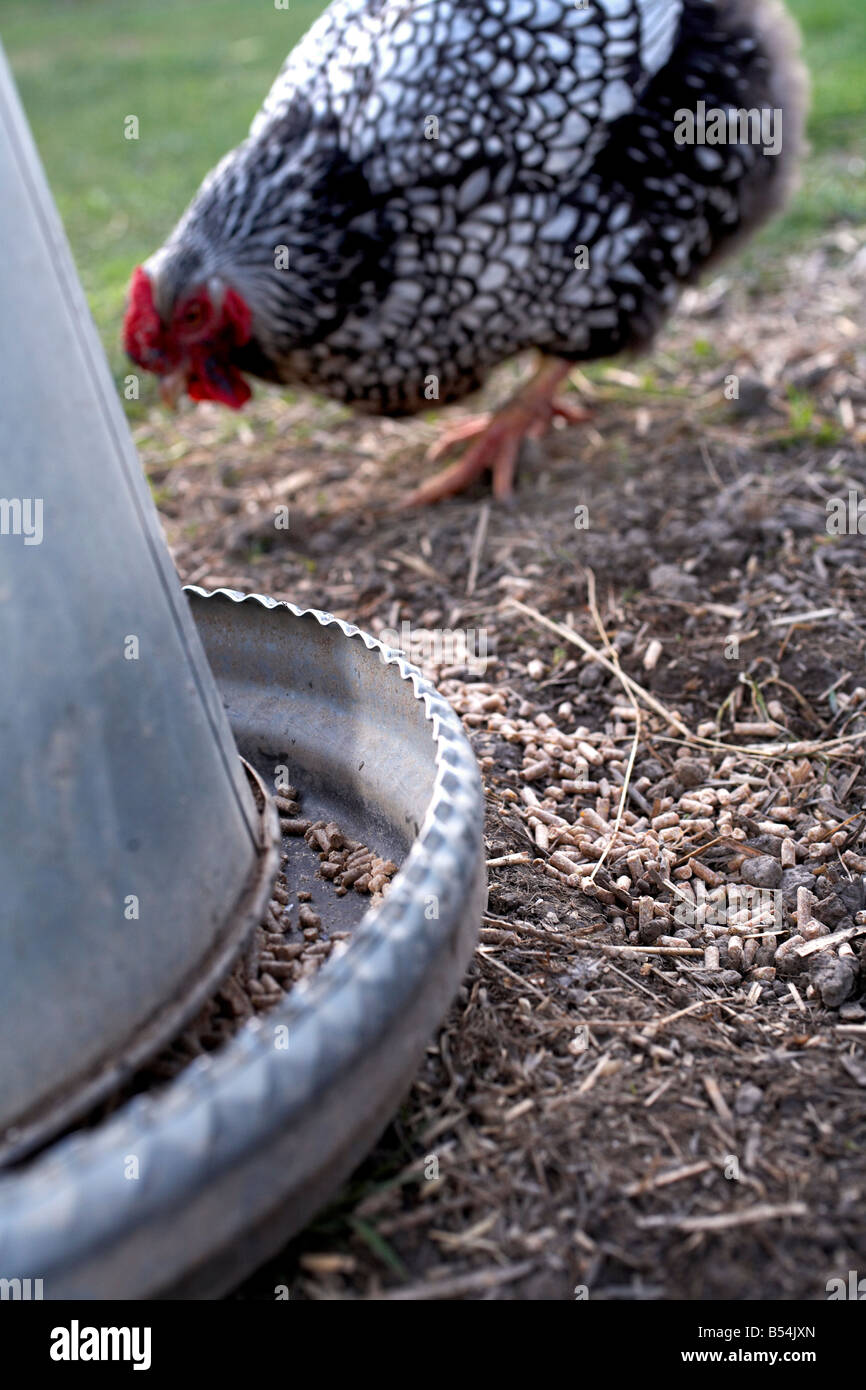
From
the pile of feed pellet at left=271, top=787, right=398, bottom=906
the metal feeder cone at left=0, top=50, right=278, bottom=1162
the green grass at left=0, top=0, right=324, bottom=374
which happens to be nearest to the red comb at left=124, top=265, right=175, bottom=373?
the green grass at left=0, top=0, right=324, bottom=374

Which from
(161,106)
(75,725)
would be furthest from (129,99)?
(75,725)

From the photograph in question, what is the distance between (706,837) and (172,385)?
1904mm

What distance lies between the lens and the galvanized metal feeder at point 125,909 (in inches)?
41.9

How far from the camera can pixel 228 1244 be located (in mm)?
1116

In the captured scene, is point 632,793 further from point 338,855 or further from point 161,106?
point 161,106

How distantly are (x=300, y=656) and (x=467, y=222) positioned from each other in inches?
55.9

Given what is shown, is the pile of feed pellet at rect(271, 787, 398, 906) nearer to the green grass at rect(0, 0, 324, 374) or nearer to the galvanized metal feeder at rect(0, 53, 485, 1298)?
the galvanized metal feeder at rect(0, 53, 485, 1298)

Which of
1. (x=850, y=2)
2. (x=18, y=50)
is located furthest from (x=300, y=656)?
(x=18, y=50)

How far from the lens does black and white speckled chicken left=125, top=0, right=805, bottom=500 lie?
283 cm

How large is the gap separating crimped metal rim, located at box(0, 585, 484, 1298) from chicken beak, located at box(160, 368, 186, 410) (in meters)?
2.10

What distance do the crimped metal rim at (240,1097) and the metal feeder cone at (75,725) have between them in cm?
14

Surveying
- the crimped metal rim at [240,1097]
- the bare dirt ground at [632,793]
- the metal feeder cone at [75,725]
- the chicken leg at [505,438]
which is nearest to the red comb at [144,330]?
the bare dirt ground at [632,793]

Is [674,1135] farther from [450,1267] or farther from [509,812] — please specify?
[509,812]

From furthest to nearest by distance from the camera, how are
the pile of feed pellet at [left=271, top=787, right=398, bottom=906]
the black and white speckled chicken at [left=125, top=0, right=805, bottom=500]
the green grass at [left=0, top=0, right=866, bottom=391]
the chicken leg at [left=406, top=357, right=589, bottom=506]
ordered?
the green grass at [left=0, top=0, right=866, bottom=391]
the chicken leg at [left=406, top=357, right=589, bottom=506]
the black and white speckled chicken at [left=125, top=0, right=805, bottom=500]
the pile of feed pellet at [left=271, top=787, right=398, bottom=906]
